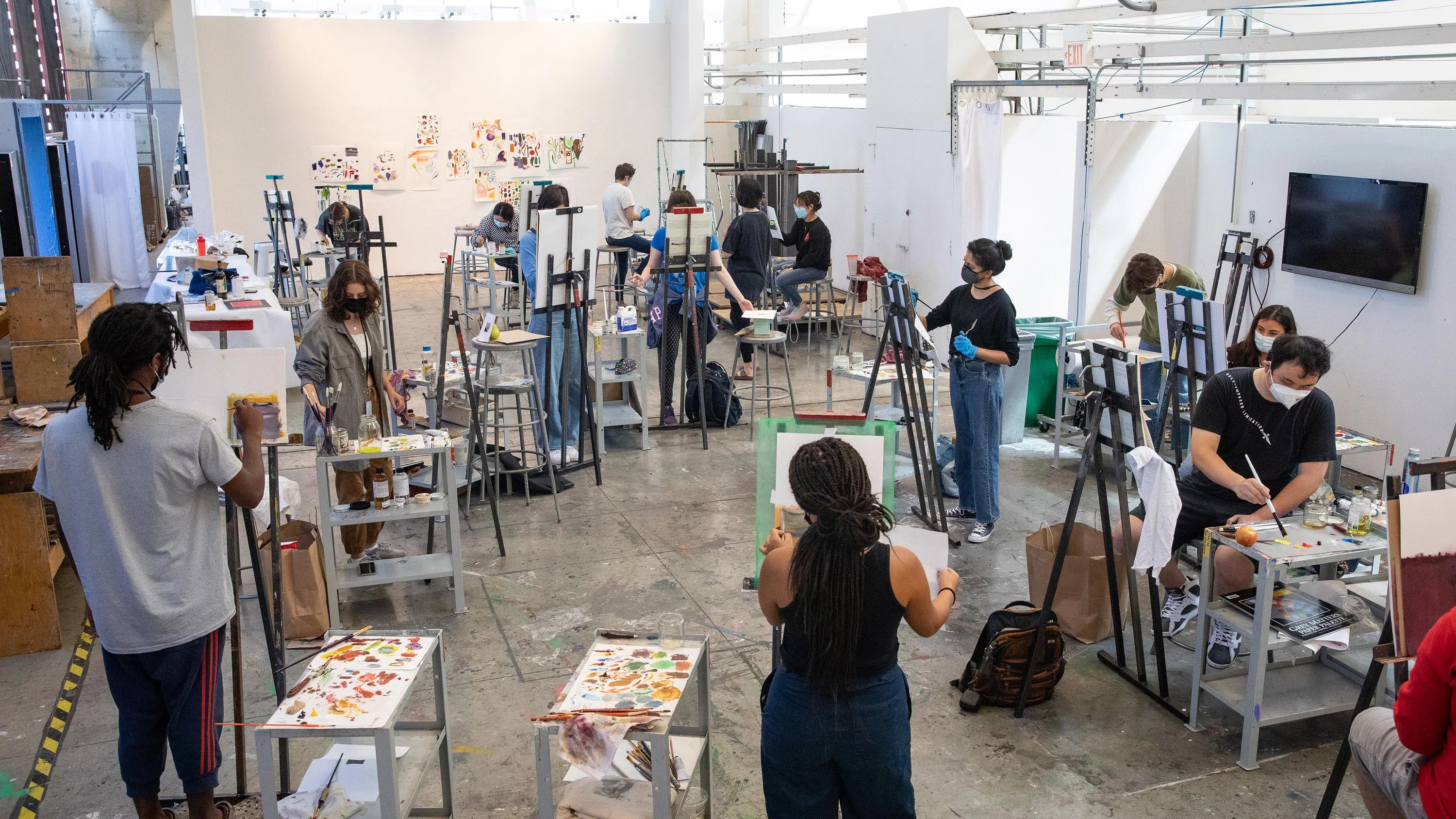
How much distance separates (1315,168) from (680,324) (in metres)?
4.16

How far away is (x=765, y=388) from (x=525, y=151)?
7.59m

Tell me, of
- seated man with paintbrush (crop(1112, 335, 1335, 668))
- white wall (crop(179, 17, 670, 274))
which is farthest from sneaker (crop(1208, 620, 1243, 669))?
white wall (crop(179, 17, 670, 274))

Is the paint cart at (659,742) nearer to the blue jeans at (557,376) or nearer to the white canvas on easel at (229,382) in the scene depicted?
the white canvas on easel at (229,382)

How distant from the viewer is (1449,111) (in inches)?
413

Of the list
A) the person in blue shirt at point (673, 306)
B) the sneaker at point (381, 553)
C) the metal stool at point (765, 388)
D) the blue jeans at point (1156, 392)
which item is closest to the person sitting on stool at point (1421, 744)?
the blue jeans at point (1156, 392)

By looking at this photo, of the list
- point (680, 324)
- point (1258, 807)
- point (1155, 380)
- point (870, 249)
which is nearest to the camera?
point (1258, 807)

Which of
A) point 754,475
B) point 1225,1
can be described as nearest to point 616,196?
point 754,475

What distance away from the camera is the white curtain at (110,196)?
494 inches

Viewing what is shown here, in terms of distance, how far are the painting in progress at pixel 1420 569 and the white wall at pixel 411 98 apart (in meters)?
12.8

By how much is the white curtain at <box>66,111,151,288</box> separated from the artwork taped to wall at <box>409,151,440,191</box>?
3130 mm

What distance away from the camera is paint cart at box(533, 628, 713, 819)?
263cm

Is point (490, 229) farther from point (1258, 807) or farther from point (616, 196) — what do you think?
point (1258, 807)

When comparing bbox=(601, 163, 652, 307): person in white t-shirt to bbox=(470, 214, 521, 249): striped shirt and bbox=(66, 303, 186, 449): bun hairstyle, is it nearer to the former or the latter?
bbox=(470, 214, 521, 249): striped shirt

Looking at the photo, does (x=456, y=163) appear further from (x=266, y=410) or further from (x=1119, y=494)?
(x=1119, y=494)
